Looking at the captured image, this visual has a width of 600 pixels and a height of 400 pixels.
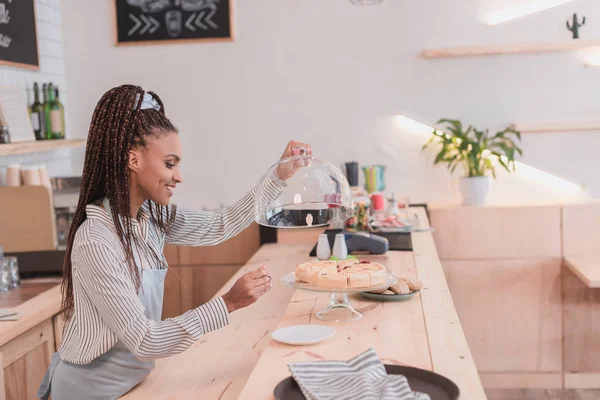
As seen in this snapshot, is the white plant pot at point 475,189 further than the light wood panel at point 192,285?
No

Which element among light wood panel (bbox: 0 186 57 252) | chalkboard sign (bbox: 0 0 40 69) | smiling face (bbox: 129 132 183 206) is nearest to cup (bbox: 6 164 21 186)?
light wood panel (bbox: 0 186 57 252)

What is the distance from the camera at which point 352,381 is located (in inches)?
65.6

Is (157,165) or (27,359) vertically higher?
(157,165)

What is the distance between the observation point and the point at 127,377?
6.93 feet

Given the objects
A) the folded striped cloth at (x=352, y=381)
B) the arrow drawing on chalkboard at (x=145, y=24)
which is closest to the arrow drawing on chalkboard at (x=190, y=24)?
the arrow drawing on chalkboard at (x=145, y=24)

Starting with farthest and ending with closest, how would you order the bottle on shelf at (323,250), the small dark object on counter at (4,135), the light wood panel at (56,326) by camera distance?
the small dark object on counter at (4,135) → the light wood panel at (56,326) → the bottle on shelf at (323,250)

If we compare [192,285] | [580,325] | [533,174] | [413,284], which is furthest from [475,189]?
[413,284]

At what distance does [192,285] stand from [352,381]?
122 inches

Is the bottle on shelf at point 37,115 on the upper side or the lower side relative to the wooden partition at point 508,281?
upper

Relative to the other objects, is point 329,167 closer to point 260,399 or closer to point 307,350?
point 307,350

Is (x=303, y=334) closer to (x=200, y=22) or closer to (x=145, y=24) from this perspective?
(x=200, y=22)

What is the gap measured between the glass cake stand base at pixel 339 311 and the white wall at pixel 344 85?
235 centimetres

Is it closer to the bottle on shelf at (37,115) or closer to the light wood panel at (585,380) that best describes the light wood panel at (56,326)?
the bottle on shelf at (37,115)

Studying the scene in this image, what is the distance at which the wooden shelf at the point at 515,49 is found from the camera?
14.3 feet
